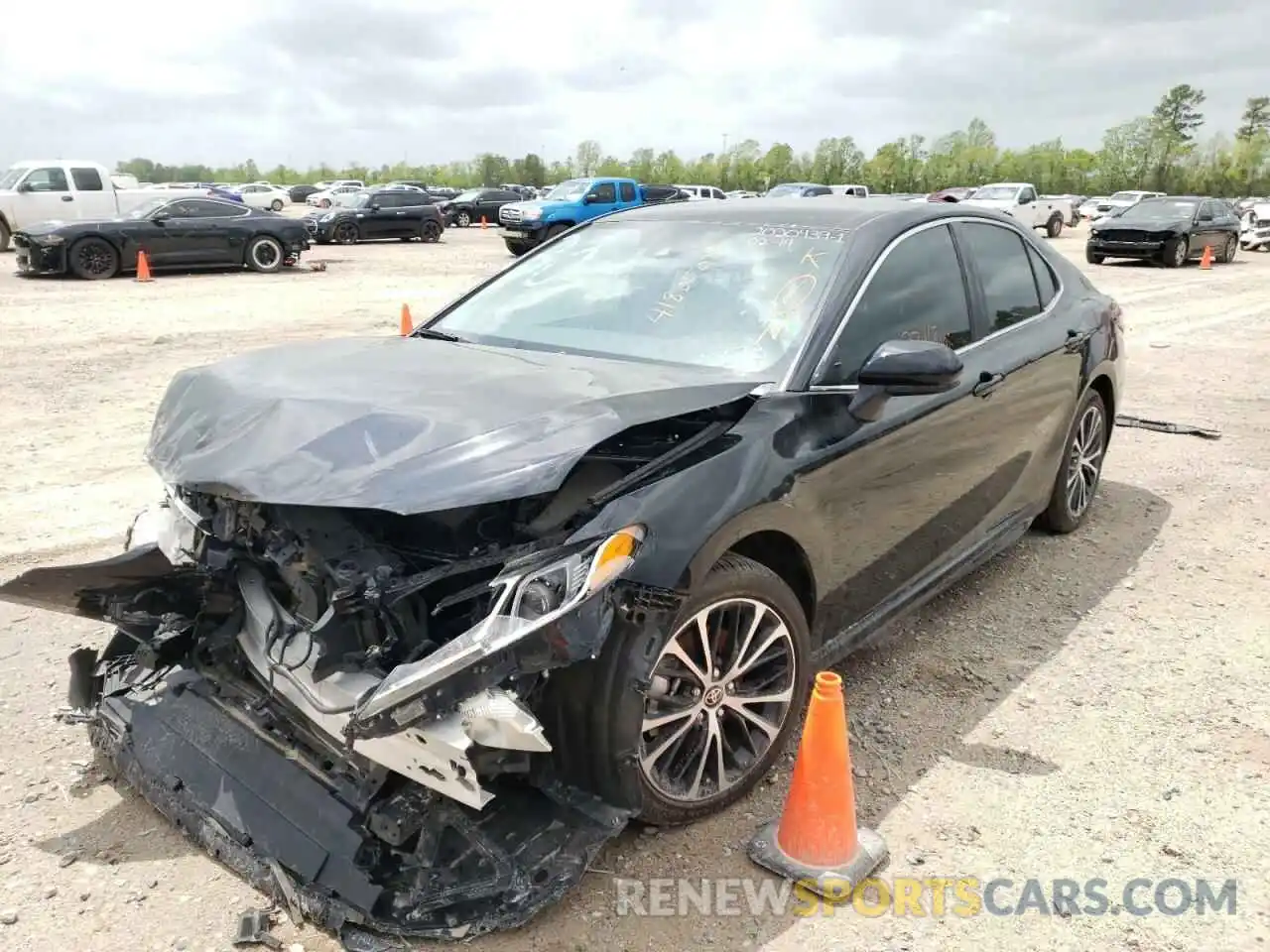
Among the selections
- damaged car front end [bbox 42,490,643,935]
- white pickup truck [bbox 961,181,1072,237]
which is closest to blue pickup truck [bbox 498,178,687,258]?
white pickup truck [bbox 961,181,1072,237]

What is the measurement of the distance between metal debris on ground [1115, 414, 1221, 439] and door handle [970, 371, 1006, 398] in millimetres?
4139

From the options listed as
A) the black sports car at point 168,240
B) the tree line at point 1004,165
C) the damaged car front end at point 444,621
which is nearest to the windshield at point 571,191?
the black sports car at point 168,240

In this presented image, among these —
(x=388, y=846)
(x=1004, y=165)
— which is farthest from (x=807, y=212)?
(x=1004, y=165)

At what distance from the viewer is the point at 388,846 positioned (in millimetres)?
2529

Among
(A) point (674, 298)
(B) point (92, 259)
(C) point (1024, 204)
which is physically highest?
(A) point (674, 298)

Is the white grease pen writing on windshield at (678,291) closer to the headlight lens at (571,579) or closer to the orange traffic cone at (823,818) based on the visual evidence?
the headlight lens at (571,579)

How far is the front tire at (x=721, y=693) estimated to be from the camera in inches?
109

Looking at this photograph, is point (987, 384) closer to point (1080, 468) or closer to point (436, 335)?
point (1080, 468)

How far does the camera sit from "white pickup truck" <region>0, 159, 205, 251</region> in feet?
67.8

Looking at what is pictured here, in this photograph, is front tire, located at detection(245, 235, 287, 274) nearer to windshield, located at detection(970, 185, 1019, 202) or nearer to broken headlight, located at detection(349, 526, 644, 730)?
broken headlight, located at detection(349, 526, 644, 730)

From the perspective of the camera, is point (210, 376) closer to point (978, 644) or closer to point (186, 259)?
point (978, 644)

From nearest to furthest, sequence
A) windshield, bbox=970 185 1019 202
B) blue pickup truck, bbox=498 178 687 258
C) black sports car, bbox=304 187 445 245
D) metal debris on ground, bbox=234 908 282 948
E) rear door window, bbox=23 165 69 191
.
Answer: metal debris on ground, bbox=234 908 282 948
rear door window, bbox=23 165 69 191
blue pickup truck, bbox=498 178 687 258
black sports car, bbox=304 187 445 245
windshield, bbox=970 185 1019 202

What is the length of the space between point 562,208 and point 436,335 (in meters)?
21.6

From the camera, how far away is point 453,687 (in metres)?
2.24
